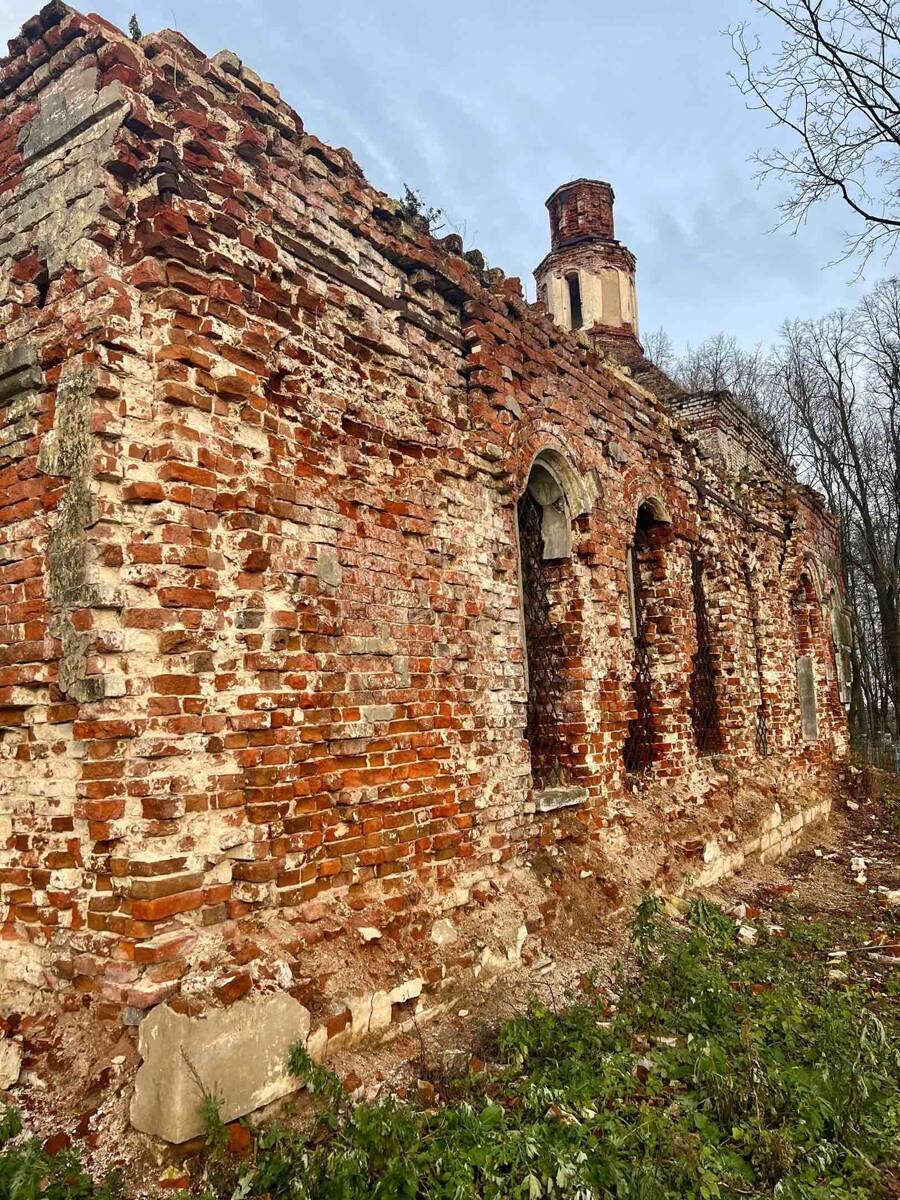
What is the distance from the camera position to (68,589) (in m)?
3.05

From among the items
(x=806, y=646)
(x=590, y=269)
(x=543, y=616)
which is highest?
(x=590, y=269)

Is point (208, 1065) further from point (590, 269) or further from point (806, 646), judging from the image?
point (590, 269)

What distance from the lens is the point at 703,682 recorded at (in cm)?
894

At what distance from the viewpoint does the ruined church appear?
3.02m

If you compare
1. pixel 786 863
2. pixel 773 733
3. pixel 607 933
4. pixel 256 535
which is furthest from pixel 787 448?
pixel 256 535

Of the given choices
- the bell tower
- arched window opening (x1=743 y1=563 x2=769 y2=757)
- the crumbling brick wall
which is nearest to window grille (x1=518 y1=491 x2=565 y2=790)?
the crumbling brick wall

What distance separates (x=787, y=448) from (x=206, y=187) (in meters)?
24.8

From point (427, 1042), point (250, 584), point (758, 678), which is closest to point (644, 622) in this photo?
point (758, 678)

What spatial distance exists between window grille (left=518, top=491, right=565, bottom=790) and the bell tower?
42.2 ft

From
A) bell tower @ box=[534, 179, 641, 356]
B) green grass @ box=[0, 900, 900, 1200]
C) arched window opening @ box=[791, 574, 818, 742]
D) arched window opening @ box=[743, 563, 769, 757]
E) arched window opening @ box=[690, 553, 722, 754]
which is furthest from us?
bell tower @ box=[534, 179, 641, 356]

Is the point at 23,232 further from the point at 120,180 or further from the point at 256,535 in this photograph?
the point at 256,535

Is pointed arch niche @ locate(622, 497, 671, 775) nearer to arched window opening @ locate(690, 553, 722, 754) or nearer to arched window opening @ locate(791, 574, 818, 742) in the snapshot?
arched window opening @ locate(690, 553, 722, 754)

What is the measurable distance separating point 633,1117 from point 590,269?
58.0 ft

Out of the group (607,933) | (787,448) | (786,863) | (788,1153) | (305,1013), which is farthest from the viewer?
Result: (787,448)
